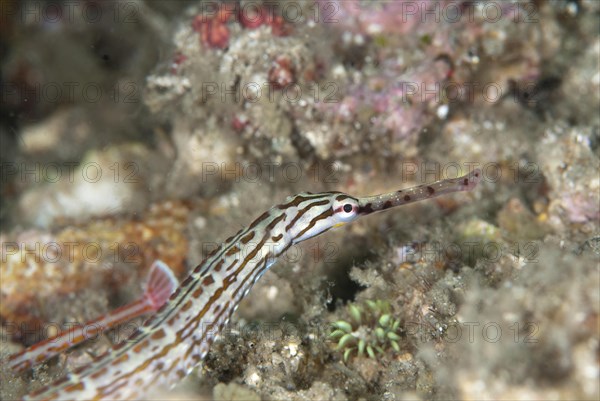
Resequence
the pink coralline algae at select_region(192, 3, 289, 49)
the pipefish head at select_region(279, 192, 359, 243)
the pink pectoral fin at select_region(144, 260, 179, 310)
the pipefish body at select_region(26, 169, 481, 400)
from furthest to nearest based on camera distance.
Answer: the pink coralline algae at select_region(192, 3, 289, 49) → the pink pectoral fin at select_region(144, 260, 179, 310) → the pipefish head at select_region(279, 192, 359, 243) → the pipefish body at select_region(26, 169, 481, 400)

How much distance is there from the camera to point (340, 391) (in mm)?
3777

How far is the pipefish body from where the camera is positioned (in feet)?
11.2

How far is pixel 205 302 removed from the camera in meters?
3.72

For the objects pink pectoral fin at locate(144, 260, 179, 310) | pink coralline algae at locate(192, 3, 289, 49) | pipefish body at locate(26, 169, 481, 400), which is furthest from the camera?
pink coralline algae at locate(192, 3, 289, 49)

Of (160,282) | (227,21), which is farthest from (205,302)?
(227,21)

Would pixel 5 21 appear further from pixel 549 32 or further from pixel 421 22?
pixel 549 32

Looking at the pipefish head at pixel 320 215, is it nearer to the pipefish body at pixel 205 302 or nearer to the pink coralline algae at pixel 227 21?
the pipefish body at pixel 205 302

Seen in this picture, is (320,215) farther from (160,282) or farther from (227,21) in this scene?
(227,21)

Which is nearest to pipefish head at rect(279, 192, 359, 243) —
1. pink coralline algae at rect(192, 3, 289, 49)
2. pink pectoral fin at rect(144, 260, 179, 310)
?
pink pectoral fin at rect(144, 260, 179, 310)

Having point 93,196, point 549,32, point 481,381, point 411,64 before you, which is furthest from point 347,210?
point 93,196

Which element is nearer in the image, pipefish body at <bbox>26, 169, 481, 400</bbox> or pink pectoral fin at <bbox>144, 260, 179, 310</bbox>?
pipefish body at <bbox>26, 169, 481, 400</bbox>

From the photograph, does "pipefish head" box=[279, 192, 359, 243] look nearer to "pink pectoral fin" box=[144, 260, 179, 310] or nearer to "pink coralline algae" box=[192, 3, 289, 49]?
"pink pectoral fin" box=[144, 260, 179, 310]

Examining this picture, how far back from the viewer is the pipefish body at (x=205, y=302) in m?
3.43

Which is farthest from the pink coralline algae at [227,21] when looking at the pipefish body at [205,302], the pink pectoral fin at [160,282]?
the pink pectoral fin at [160,282]
